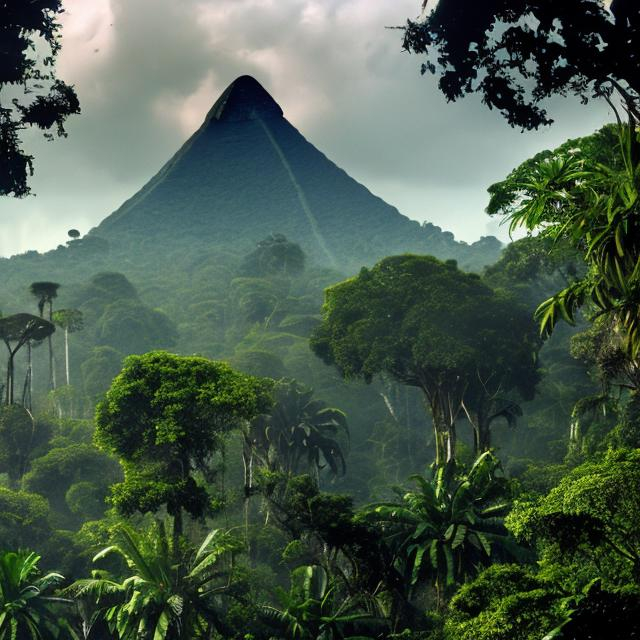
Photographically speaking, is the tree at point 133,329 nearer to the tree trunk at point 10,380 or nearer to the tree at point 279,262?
the tree at point 279,262

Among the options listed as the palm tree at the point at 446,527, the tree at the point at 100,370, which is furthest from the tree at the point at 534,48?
the tree at the point at 100,370

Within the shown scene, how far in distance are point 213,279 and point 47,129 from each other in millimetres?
106430

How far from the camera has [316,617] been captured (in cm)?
2058

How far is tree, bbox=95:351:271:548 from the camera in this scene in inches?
1049

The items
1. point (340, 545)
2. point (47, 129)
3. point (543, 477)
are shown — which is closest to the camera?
point (47, 129)

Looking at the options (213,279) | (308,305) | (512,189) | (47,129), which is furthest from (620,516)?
(213,279)

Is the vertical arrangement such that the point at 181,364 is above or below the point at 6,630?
above

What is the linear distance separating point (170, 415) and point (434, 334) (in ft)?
48.2

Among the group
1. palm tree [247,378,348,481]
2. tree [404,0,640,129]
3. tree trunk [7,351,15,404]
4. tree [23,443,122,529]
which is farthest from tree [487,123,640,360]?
tree trunk [7,351,15,404]

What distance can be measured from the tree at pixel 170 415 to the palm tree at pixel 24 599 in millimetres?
4224

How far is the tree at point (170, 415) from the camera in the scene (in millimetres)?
26641

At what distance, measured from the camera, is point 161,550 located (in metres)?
23.4

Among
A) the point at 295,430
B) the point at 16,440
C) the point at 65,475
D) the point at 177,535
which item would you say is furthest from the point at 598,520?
Answer: the point at 16,440

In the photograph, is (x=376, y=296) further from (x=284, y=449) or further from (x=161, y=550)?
(x=161, y=550)
